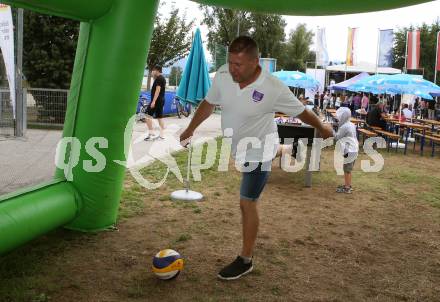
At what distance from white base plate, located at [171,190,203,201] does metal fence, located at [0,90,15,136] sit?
5.77 meters

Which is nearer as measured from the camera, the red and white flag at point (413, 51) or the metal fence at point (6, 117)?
the metal fence at point (6, 117)

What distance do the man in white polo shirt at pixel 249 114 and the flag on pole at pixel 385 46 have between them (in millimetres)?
21351

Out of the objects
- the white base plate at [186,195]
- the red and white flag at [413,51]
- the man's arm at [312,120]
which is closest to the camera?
the man's arm at [312,120]

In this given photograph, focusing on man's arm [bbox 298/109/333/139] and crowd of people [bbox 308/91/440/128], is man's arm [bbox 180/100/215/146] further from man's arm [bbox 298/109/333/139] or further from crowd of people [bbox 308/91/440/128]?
crowd of people [bbox 308/91/440/128]

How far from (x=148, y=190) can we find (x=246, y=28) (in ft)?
155

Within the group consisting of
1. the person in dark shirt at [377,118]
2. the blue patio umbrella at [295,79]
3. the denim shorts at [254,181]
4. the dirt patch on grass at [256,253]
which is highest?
the blue patio umbrella at [295,79]

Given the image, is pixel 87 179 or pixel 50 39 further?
pixel 50 39

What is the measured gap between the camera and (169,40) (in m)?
24.2

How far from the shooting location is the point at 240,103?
137 inches

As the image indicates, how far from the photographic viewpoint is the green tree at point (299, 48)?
2694 inches

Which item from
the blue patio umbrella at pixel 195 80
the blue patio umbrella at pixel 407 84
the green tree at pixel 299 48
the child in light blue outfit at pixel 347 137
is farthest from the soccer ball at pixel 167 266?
the green tree at pixel 299 48

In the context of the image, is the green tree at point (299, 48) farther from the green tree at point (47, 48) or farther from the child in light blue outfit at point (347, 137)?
the child in light blue outfit at point (347, 137)

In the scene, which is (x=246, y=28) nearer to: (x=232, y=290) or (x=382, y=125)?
(x=382, y=125)

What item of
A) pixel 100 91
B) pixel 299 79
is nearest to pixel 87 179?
pixel 100 91
